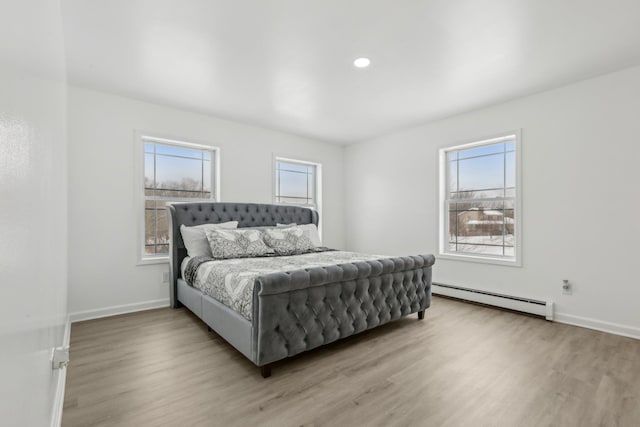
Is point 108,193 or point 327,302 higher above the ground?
point 108,193

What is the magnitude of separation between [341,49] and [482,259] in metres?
3.07

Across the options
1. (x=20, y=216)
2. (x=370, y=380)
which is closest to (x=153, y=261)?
(x=370, y=380)

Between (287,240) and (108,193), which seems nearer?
(108,193)

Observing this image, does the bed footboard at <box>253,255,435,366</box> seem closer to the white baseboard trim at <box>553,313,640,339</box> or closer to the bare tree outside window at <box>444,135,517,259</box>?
the bare tree outside window at <box>444,135,517,259</box>

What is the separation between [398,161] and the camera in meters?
4.91

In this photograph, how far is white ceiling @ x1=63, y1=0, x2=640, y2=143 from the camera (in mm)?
2090

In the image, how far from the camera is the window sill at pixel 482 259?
3.62 m

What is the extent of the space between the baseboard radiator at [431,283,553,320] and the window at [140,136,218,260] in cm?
356

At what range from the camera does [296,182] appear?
5.34 m

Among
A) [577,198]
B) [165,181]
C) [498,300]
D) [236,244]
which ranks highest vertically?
[165,181]

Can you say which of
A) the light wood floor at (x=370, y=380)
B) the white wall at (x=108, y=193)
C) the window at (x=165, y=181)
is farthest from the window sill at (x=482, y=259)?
the white wall at (x=108, y=193)

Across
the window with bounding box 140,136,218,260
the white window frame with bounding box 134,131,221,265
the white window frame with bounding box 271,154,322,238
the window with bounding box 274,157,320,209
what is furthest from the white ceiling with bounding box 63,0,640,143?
the window with bounding box 274,157,320,209

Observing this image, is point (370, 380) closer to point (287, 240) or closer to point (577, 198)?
point (287, 240)

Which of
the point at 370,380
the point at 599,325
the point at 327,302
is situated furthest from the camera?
the point at 599,325
